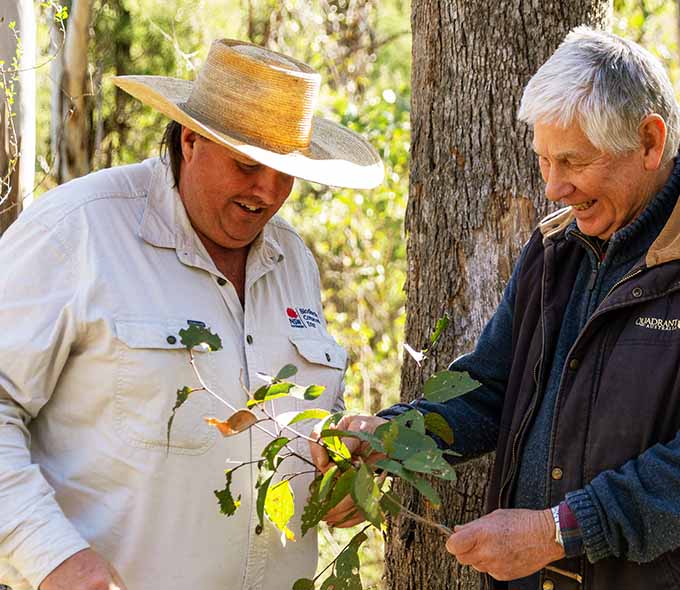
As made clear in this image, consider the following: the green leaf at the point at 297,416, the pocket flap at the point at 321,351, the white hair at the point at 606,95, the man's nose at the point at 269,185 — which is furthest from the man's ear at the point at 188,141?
the white hair at the point at 606,95

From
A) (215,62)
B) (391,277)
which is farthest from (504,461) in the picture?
(391,277)

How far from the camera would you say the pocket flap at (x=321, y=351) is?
284 cm

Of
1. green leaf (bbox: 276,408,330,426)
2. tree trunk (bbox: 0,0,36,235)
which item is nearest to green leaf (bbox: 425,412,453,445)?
green leaf (bbox: 276,408,330,426)

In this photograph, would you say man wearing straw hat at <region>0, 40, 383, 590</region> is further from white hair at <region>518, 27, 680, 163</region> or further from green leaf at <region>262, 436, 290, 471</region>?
white hair at <region>518, 27, 680, 163</region>

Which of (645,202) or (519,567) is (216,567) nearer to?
(519,567)

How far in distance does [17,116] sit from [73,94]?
6.51 feet

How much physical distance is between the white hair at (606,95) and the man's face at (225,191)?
2.27 feet

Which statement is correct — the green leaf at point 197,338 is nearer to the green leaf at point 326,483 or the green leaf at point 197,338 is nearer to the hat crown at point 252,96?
the green leaf at point 326,483

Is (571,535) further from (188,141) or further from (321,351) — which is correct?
(188,141)

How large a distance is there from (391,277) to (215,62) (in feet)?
15.2

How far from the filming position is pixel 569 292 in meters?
2.55

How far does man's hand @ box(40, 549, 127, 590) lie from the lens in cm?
232

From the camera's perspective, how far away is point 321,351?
2887mm

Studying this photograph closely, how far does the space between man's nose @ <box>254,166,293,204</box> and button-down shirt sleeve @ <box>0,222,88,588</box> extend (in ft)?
1.70
